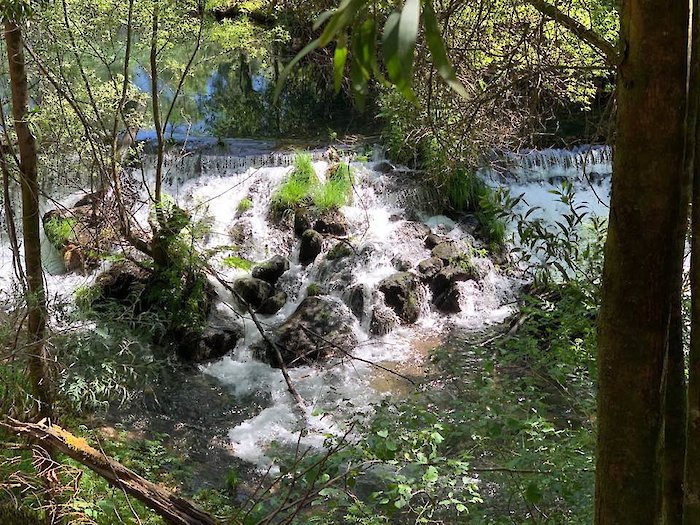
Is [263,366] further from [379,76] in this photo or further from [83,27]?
[379,76]

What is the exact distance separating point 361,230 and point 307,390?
312cm

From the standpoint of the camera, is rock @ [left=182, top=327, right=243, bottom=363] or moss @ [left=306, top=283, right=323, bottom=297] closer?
rock @ [left=182, top=327, right=243, bottom=363]

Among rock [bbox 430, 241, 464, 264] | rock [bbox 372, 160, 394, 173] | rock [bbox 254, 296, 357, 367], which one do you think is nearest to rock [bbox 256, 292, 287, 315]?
rock [bbox 254, 296, 357, 367]

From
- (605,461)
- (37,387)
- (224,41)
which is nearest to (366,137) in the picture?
(224,41)

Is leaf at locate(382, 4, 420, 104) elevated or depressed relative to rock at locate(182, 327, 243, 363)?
elevated

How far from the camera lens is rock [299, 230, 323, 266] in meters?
8.63

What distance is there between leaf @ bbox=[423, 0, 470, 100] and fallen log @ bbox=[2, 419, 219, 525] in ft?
Answer: 7.64

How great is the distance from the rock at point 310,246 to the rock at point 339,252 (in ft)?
0.53

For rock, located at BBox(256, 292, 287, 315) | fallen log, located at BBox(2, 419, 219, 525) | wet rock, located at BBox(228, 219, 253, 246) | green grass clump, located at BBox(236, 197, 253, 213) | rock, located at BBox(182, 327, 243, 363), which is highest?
green grass clump, located at BBox(236, 197, 253, 213)

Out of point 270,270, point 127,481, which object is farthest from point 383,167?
point 127,481

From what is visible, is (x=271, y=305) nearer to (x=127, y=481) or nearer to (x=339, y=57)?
(x=127, y=481)

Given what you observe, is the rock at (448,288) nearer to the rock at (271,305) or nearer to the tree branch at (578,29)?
the rock at (271,305)

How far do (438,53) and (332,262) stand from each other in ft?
25.8

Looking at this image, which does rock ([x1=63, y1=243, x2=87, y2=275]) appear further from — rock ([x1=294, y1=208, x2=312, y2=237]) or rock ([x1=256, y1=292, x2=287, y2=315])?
rock ([x1=294, y1=208, x2=312, y2=237])
